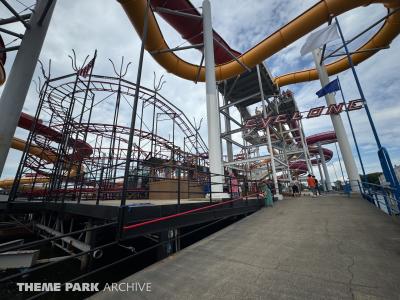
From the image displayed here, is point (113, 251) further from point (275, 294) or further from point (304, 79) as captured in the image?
point (304, 79)

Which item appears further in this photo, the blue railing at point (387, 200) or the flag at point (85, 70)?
the flag at point (85, 70)

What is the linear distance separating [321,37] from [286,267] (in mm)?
12896

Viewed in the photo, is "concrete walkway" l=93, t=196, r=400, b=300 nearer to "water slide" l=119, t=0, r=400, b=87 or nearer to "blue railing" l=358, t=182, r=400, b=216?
"blue railing" l=358, t=182, r=400, b=216

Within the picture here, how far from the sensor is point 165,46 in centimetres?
1045

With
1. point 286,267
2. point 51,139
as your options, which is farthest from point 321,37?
point 51,139

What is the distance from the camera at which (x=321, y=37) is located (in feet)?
34.3

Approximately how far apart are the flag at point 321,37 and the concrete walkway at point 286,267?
10.0 m

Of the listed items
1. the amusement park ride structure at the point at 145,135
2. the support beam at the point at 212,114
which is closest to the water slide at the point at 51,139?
the amusement park ride structure at the point at 145,135

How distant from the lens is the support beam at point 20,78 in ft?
21.8

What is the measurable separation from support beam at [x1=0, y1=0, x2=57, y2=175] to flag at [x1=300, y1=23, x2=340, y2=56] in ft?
46.7

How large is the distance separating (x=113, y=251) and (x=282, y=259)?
6.83m

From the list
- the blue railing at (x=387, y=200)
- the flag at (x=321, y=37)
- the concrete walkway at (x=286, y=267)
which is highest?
the flag at (x=321, y=37)

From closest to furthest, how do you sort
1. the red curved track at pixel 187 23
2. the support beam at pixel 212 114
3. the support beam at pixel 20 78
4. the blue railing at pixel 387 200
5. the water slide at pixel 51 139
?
the blue railing at pixel 387 200
the support beam at pixel 20 78
the support beam at pixel 212 114
the red curved track at pixel 187 23
the water slide at pixel 51 139

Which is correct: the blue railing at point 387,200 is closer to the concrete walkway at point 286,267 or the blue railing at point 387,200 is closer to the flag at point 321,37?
the concrete walkway at point 286,267
